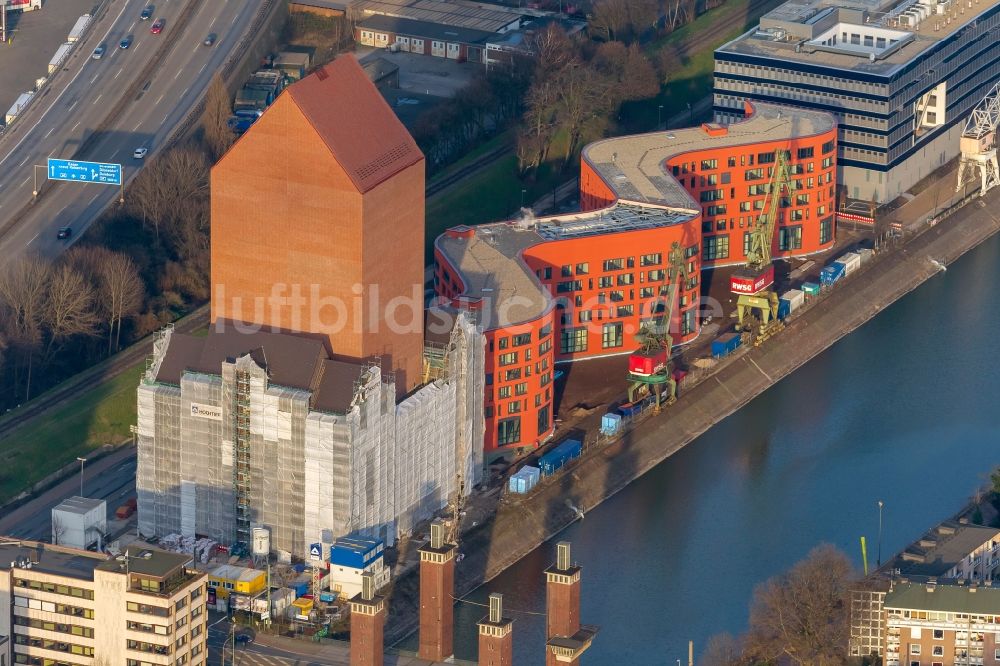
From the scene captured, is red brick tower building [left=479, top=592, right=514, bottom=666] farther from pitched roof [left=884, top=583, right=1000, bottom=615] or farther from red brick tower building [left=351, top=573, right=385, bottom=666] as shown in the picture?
pitched roof [left=884, top=583, right=1000, bottom=615]

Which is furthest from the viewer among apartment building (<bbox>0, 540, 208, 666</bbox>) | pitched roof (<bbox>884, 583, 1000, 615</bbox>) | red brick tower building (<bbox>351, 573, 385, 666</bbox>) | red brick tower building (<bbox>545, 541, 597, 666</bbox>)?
pitched roof (<bbox>884, 583, 1000, 615</bbox>)

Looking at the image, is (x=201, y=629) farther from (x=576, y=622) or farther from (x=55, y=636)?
(x=576, y=622)

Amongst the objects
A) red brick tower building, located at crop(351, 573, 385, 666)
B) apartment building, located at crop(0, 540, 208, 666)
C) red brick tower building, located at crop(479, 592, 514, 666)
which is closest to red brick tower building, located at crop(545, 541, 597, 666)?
red brick tower building, located at crop(479, 592, 514, 666)

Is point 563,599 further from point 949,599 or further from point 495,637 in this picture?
point 949,599

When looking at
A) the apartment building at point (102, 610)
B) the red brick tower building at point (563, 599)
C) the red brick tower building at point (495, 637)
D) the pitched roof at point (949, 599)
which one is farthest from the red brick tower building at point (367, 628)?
the pitched roof at point (949, 599)

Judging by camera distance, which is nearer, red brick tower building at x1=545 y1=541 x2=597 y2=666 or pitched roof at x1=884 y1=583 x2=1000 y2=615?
red brick tower building at x1=545 y1=541 x2=597 y2=666

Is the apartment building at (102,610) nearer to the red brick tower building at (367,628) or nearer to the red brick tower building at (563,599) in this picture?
the red brick tower building at (367,628)

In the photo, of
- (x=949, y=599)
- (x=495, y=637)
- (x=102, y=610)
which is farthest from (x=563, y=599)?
(x=102, y=610)

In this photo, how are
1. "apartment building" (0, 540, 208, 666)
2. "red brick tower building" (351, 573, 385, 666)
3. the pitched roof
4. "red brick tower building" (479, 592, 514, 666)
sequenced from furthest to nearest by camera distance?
the pitched roof < "red brick tower building" (351, 573, 385, 666) < "red brick tower building" (479, 592, 514, 666) < "apartment building" (0, 540, 208, 666)
